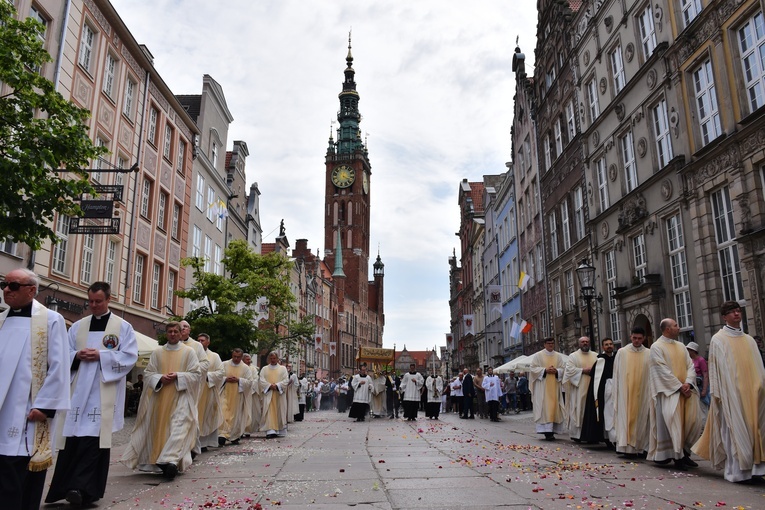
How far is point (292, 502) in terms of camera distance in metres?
5.90

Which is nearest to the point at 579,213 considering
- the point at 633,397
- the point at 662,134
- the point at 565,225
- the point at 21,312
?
the point at 565,225

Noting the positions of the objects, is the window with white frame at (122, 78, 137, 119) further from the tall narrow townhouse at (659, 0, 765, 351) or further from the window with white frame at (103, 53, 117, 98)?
the tall narrow townhouse at (659, 0, 765, 351)

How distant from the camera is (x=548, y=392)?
13820 mm

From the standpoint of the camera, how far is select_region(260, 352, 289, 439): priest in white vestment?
597 inches

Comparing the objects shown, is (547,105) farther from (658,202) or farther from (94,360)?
(94,360)

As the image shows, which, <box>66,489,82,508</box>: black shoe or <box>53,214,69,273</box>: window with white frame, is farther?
<box>53,214,69,273</box>: window with white frame

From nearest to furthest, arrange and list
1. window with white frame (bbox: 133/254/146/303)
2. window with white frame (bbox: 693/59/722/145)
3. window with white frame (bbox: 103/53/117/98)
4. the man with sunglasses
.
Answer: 1. the man with sunglasses
2. window with white frame (bbox: 693/59/722/145)
3. window with white frame (bbox: 103/53/117/98)
4. window with white frame (bbox: 133/254/146/303)

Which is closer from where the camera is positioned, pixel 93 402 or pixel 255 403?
pixel 93 402

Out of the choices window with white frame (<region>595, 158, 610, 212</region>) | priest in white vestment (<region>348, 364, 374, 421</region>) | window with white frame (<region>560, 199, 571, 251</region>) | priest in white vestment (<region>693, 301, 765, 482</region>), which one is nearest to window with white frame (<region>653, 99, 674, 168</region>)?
window with white frame (<region>595, 158, 610, 212</region>)

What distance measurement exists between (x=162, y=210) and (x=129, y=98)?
5556 mm

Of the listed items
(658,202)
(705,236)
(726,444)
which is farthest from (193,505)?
(658,202)

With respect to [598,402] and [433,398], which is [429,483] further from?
[433,398]

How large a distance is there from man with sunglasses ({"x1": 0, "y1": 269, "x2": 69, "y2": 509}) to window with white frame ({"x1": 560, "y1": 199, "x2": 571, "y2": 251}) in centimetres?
2578

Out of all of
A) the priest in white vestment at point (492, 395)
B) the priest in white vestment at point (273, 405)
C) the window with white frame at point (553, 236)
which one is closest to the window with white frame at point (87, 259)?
the priest in white vestment at point (273, 405)
